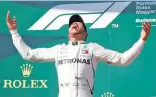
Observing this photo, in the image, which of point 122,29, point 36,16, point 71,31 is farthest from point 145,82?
point 71,31

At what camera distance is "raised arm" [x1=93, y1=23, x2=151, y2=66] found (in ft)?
9.85

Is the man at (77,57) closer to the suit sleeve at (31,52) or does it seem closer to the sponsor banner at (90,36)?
the suit sleeve at (31,52)

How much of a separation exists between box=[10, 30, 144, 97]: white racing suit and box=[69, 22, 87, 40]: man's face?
5cm

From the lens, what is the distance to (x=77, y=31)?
3.12 metres

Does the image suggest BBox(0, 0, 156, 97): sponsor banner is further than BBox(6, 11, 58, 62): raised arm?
Yes

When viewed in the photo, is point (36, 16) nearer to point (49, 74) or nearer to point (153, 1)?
point (49, 74)

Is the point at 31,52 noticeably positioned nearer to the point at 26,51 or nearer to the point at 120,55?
the point at 26,51

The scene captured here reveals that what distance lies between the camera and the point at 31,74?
14.8ft

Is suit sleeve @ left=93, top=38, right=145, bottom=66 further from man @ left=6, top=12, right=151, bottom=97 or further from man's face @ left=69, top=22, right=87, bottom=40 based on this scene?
man's face @ left=69, top=22, right=87, bottom=40

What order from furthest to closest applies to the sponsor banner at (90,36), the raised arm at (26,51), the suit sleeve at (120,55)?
the sponsor banner at (90,36) < the raised arm at (26,51) < the suit sleeve at (120,55)

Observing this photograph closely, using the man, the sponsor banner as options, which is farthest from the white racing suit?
the sponsor banner

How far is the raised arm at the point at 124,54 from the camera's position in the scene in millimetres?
3002

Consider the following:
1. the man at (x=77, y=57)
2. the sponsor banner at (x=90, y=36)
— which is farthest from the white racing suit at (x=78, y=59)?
the sponsor banner at (x=90, y=36)

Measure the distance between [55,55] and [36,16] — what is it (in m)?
1.48
